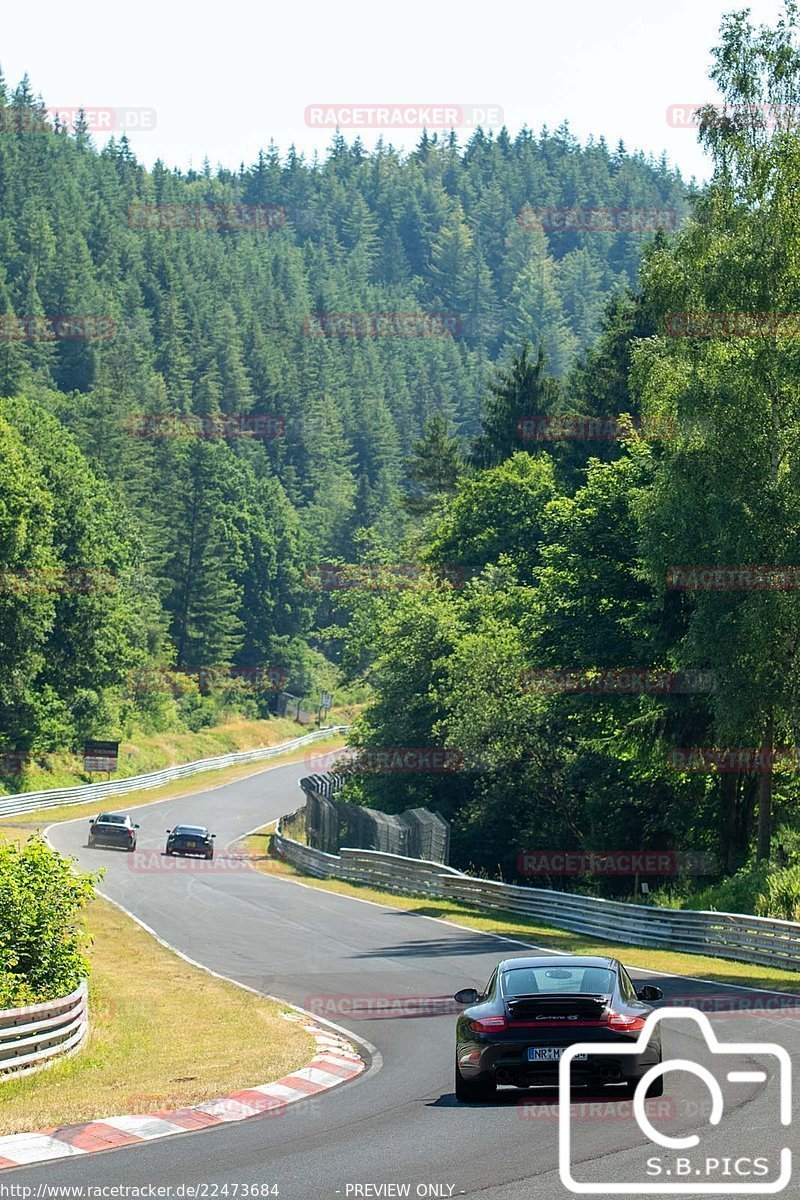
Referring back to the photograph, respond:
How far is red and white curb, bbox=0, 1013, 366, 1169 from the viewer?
11.5m

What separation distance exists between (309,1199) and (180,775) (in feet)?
274

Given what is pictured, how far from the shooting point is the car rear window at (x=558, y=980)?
1325 cm

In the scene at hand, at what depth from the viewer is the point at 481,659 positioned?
5309 cm

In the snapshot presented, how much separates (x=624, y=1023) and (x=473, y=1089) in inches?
58.4

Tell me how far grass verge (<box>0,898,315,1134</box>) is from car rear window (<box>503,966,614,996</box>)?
9.97 ft

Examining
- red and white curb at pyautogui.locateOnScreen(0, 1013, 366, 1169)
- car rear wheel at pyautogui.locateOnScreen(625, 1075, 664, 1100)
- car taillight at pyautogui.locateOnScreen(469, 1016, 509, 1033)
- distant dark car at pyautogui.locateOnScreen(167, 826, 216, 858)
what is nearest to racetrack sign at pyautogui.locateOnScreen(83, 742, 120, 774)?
distant dark car at pyautogui.locateOnScreen(167, 826, 216, 858)

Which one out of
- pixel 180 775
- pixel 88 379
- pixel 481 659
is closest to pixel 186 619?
pixel 180 775

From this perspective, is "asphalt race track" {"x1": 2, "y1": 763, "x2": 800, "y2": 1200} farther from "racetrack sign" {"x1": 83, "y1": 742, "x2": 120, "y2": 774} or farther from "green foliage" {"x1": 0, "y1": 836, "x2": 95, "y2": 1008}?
"racetrack sign" {"x1": 83, "y1": 742, "x2": 120, "y2": 774}

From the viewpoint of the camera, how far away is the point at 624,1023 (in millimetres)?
12922

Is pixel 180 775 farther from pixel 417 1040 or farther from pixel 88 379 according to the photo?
pixel 88 379

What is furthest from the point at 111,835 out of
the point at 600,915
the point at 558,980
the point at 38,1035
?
the point at 558,980

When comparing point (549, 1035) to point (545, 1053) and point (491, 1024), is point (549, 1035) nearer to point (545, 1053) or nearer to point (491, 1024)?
point (545, 1053)

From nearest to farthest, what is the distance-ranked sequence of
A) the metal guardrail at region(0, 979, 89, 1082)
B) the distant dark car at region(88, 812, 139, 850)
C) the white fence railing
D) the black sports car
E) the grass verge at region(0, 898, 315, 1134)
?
1. the black sports car
2. the grass verge at region(0, 898, 315, 1134)
3. the metal guardrail at region(0, 979, 89, 1082)
4. the white fence railing
5. the distant dark car at region(88, 812, 139, 850)

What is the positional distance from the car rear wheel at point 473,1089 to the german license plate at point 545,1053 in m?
0.52
